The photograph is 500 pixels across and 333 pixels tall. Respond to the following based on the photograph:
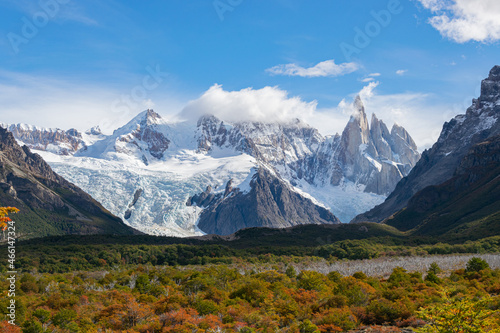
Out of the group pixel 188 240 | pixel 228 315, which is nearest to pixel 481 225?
pixel 188 240

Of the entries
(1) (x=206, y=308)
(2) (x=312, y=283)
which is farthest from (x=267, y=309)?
(2) (x=312, y=283)

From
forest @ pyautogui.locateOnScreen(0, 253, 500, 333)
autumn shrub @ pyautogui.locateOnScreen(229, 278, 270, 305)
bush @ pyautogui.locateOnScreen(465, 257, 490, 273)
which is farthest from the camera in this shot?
bush @ pyautogui.locateOnScreen(465, 257, 490, 273)

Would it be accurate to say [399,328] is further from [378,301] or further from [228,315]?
[228,315]

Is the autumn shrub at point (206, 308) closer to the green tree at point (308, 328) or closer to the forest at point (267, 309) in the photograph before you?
the forest at point (267, 309)

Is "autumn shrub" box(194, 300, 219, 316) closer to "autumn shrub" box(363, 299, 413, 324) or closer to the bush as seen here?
"autumn shrub" box(363, 299, 413, 324)

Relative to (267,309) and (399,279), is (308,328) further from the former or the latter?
(399,279)

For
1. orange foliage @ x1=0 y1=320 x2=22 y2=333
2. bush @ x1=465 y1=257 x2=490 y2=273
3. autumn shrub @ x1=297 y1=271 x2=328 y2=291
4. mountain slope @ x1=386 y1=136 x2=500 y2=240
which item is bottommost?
autumn shrub @ x1=297 y1=271 x2=328 y2=291

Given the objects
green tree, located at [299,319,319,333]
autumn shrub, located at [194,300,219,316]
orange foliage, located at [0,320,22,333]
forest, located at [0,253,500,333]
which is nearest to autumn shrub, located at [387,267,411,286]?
forest, located at [0,253,500,333]

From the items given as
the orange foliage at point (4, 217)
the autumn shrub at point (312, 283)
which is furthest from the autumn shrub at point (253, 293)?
the orange foliage at point (4, 217)

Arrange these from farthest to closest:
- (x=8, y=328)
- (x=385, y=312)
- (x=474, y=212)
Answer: (x=474, y=212)
(x=385, y=312)
(x=8, y=328)

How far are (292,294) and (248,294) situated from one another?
4248 millimetres

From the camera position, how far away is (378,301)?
35625mm

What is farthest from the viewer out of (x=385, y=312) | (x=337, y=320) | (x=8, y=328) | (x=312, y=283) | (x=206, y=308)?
(x=312, y=283)

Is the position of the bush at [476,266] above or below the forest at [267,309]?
above
